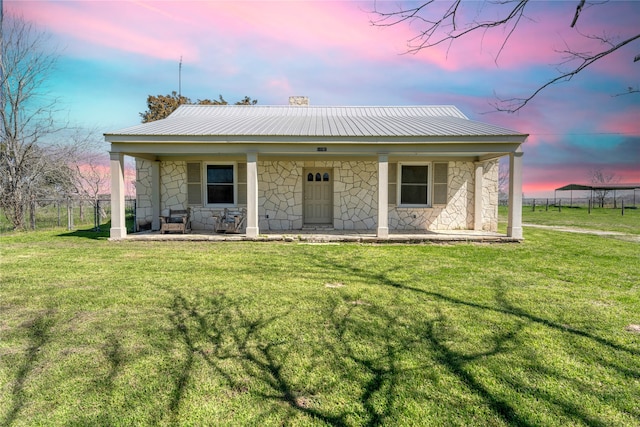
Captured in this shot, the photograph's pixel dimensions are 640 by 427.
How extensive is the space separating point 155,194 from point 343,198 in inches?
272

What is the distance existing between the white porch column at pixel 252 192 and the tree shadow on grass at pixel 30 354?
6275 mm

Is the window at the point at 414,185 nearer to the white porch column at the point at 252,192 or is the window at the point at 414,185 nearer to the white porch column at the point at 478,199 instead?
the white porch column at the point at 478,199

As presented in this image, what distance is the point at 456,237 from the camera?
10.5m

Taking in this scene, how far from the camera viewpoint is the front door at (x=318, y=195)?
13.0m

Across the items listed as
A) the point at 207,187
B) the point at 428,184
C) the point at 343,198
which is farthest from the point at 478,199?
the point at 207,187

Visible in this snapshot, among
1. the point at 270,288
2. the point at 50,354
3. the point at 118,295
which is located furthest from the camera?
the point at 270,288

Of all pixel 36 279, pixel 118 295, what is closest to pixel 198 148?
pixel 36 279

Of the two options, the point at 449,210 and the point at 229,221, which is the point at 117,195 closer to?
the point at 229,221

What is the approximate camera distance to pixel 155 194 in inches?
490

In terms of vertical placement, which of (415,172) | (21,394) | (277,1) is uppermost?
(277,1)

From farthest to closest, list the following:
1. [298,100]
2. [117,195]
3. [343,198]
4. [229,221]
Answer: [298,100]
[343,198]
[229,221]
[117,195]

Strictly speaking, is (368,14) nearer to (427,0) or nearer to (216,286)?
(427,0)

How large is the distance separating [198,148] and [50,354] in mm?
7846

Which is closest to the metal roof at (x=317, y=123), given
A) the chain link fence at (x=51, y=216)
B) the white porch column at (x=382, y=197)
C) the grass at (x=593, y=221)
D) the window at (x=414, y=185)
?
the white porch column at (x=382, y=197)
